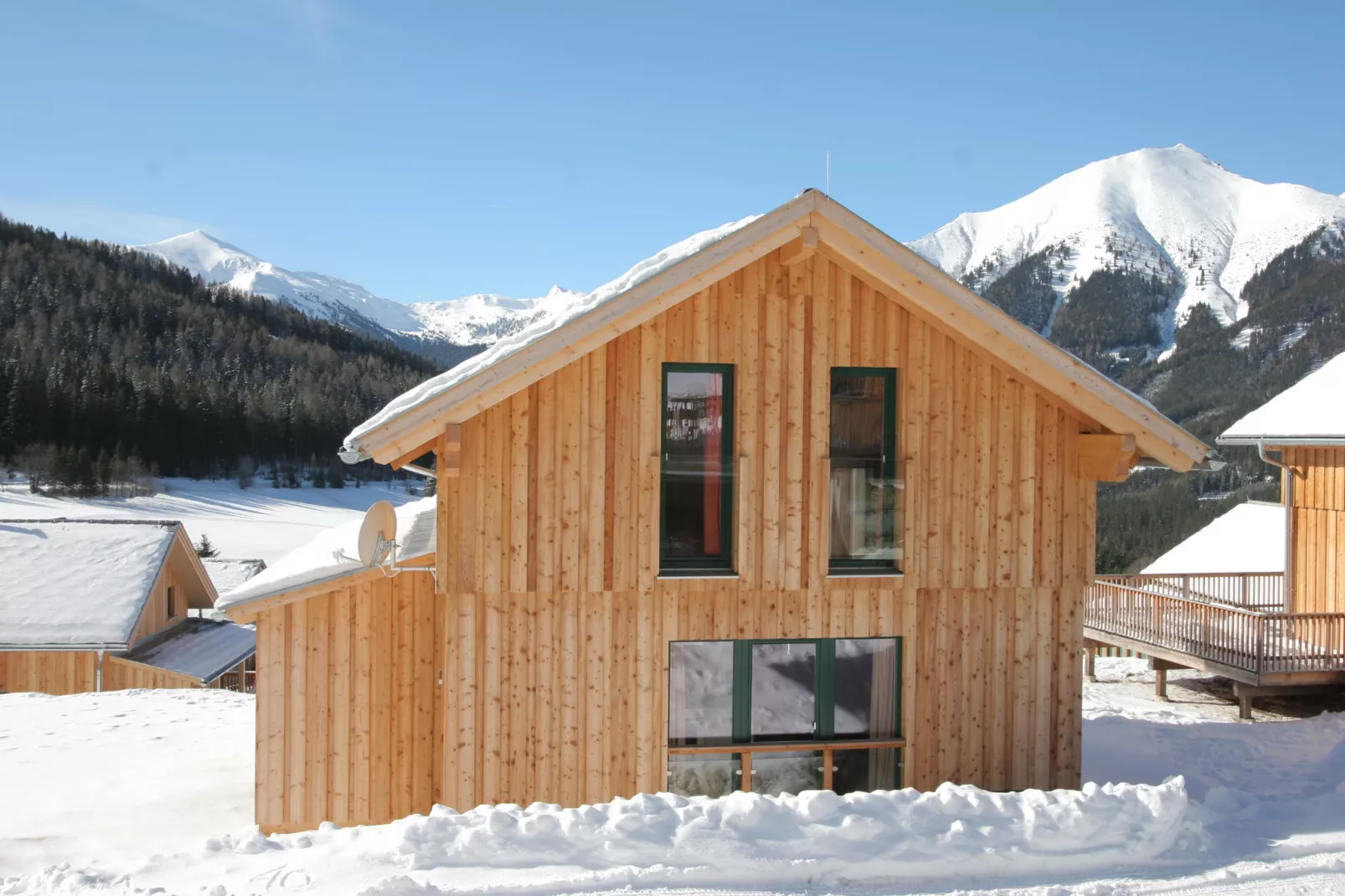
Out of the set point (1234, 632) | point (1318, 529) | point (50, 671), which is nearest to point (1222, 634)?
point (1234, 632)

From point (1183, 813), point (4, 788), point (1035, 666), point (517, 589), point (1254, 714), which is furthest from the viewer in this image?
point (1254, 714)

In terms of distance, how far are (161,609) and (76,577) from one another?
2395 millimetres

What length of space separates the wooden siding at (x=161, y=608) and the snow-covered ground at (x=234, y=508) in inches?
915

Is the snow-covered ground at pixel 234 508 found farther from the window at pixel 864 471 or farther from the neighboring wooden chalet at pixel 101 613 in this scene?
the window at pixel 864 471

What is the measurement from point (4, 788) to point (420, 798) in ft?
19.4

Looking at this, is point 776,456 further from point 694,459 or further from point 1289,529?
point 1289,529

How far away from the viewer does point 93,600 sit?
79.1ft

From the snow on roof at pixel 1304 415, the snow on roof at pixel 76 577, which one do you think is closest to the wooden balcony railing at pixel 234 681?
the snow on roof at pixel 76 577

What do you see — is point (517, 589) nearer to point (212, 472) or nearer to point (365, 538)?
point (365, 538)

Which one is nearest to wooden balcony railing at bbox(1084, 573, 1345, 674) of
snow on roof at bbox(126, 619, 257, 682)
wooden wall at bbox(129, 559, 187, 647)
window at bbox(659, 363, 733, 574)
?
window at bbox(659, 363, 733, 574)

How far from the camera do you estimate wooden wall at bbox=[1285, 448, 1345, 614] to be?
1596 centimetres

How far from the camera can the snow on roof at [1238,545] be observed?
2434 cm

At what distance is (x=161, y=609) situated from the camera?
26688 millimetres

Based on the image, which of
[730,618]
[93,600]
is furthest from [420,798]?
[93,600]
